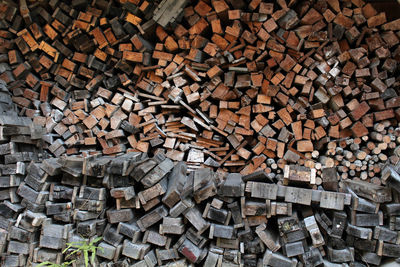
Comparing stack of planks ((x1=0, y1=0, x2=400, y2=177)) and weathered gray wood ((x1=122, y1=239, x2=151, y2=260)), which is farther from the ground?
stack of planks ((x1=0, y1=0, x2=400, y2=177))

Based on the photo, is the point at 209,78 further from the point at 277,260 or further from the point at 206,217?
the point at 277,260

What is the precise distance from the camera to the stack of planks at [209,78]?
2.70 metres

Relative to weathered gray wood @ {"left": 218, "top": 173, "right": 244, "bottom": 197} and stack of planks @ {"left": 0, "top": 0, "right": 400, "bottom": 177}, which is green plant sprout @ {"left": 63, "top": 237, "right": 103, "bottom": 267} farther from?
weathered gray wood @ {"left": 218, "top": 173, "right": 244, "bottom": 197}

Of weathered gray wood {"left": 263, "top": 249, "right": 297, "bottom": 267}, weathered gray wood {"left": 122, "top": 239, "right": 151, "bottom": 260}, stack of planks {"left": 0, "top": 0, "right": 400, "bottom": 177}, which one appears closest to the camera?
weathered gray wood {"left": 263, "top": 249, "right": 297, "bottom": 267}

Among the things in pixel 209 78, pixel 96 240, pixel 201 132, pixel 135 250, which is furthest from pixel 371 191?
pixel 96 240

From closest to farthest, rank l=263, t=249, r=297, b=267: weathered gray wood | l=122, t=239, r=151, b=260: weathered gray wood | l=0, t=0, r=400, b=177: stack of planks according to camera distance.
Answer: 1. l=263, t=249, r=297, b=267: weathered gray wood
2. l=122, t=239, r=151, b=260: weathered gray wood
3. l=0, t=0, r=400, b=177: stack of planks

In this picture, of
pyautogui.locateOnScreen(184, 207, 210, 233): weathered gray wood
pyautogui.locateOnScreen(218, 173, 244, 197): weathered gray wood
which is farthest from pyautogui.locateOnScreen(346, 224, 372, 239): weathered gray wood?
pyautogui.locateOnScreen(184, 207, 210, 233): weathered gray wood

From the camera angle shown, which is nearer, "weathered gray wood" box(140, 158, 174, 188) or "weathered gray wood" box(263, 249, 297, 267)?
"weathered gray wood" box(263, 249, 297, 267)

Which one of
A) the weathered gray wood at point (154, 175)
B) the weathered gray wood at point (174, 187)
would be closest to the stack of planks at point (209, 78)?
the weathered gray wood at point (174, 187)

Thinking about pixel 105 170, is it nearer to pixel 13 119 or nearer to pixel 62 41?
pixel 13 119

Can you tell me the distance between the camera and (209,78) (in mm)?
2943

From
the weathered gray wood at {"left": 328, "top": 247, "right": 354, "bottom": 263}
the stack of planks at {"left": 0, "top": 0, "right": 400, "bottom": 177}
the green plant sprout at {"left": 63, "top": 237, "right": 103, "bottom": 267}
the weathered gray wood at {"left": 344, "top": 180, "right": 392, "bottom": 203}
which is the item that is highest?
the stack of planks at {"left": 0, "top": 0, "right": 400, "bottom": 177}

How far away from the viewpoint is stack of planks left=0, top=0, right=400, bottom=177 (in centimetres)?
270

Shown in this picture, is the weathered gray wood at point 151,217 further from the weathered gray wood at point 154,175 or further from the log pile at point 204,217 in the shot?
the weathered gray wood at point 154,175
